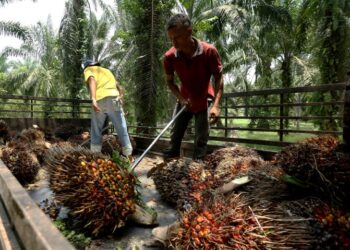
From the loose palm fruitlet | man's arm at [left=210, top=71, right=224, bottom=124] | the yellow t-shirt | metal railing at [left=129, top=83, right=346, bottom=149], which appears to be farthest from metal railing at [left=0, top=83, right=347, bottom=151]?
the loose palm fruitlet

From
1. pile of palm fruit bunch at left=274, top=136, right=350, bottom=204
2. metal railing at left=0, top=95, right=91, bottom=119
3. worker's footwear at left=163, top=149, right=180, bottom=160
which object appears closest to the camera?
pile of palm fruit bunch at left=274, top=136, right=350, bottom=204

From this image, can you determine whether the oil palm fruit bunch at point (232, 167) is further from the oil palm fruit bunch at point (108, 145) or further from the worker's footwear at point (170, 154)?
the oil palm fruit bunch at point (108, 145)

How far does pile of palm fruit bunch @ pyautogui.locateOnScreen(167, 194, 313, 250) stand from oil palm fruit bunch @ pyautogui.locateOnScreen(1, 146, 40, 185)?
10.8ft

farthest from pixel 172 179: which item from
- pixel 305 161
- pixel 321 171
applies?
pixel 321 171

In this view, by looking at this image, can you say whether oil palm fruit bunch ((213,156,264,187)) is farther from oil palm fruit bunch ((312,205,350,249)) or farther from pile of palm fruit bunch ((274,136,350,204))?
oil palm fruit bunch ((312,205,350,249))

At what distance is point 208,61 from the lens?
393 centimetres

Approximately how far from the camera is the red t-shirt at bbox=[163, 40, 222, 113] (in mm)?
3898

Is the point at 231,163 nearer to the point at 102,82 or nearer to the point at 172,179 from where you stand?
the point at 172,179

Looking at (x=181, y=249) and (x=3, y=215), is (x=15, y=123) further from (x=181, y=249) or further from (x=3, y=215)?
(x=181, y=249)

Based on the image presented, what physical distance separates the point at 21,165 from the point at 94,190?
2528 millimetres

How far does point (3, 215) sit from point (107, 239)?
80 cm

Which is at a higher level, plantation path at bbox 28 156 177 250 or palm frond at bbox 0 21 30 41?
palm frond at bbox 0 21 30 41

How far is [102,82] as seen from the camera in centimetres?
546

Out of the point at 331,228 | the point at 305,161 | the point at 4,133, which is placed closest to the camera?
the point at 331,228
